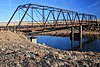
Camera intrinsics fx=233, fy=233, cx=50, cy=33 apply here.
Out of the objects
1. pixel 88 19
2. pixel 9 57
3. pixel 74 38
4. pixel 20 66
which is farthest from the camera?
pixel 88 19

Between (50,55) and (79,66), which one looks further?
(50,55)

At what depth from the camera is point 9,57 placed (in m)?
17.0

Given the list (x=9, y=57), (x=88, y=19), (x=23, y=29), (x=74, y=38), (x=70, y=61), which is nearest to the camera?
(x=70, y=61)

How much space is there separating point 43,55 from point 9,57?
249 cm

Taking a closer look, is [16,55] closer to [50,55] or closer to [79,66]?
[50,55]

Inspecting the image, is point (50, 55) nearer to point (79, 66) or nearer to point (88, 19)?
point (79, 66)

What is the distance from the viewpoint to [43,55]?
56.9ft

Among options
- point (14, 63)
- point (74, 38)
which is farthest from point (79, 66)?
point (74, 38)

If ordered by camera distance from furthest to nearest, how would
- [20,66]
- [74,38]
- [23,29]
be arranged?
1. [74,38]
2. [23,29]
3. [20,66]

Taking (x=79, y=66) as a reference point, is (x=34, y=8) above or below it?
above

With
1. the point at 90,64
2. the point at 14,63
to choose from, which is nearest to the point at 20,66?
the point at 14,63

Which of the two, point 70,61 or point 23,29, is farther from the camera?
point 23,29

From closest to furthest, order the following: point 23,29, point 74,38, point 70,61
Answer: point 70,61
point 23,29
point 74,38

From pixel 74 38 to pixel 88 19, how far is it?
127ft
